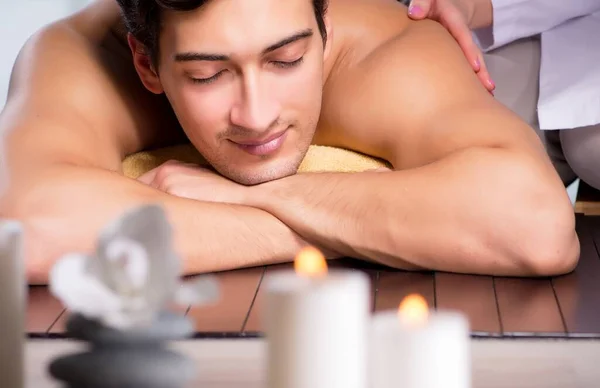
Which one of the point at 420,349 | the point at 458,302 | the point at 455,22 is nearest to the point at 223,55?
the point at 458,302

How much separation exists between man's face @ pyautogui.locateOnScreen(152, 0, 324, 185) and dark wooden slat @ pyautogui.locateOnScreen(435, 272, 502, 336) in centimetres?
38

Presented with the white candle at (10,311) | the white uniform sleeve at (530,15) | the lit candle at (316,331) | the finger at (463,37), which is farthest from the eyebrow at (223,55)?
the lit candle at (316,331)

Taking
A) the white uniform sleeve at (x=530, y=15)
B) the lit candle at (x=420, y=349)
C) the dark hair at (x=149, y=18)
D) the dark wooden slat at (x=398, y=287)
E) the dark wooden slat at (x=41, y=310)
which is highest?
the white uniform sleeve at (x=530, y=15)

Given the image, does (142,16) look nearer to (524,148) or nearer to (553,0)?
(524,148)

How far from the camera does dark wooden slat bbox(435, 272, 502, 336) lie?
1.64 m

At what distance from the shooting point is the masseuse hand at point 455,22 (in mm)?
2369

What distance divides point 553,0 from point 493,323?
1.19 meters

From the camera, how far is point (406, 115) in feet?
6.99

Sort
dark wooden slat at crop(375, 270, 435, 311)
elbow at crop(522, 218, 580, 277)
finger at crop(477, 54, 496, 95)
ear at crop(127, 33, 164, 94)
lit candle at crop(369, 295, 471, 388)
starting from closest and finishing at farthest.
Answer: lit candle at crop(369, 295, 471, 388) → dark wooden slat at crop(375, 270, 435, 311) → elbow at crop(522, 218, 580, 277) → ear at crop(127, 33, 164, 94) → finger at crop(477, 54, 496, 95)

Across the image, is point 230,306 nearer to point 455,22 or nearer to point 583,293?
point 583,293

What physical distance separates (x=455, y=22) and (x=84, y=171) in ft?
2.93

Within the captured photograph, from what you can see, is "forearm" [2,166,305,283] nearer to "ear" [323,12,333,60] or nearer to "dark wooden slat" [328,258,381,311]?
"dark wooden slat" [328,258,381,311]

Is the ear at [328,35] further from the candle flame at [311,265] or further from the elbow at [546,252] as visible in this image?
the candle flame at [311,265]

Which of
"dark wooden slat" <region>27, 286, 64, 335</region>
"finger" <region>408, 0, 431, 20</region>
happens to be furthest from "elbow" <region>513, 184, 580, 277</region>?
"dark wooden slat" <region>27, 286, 64, 335</region>
